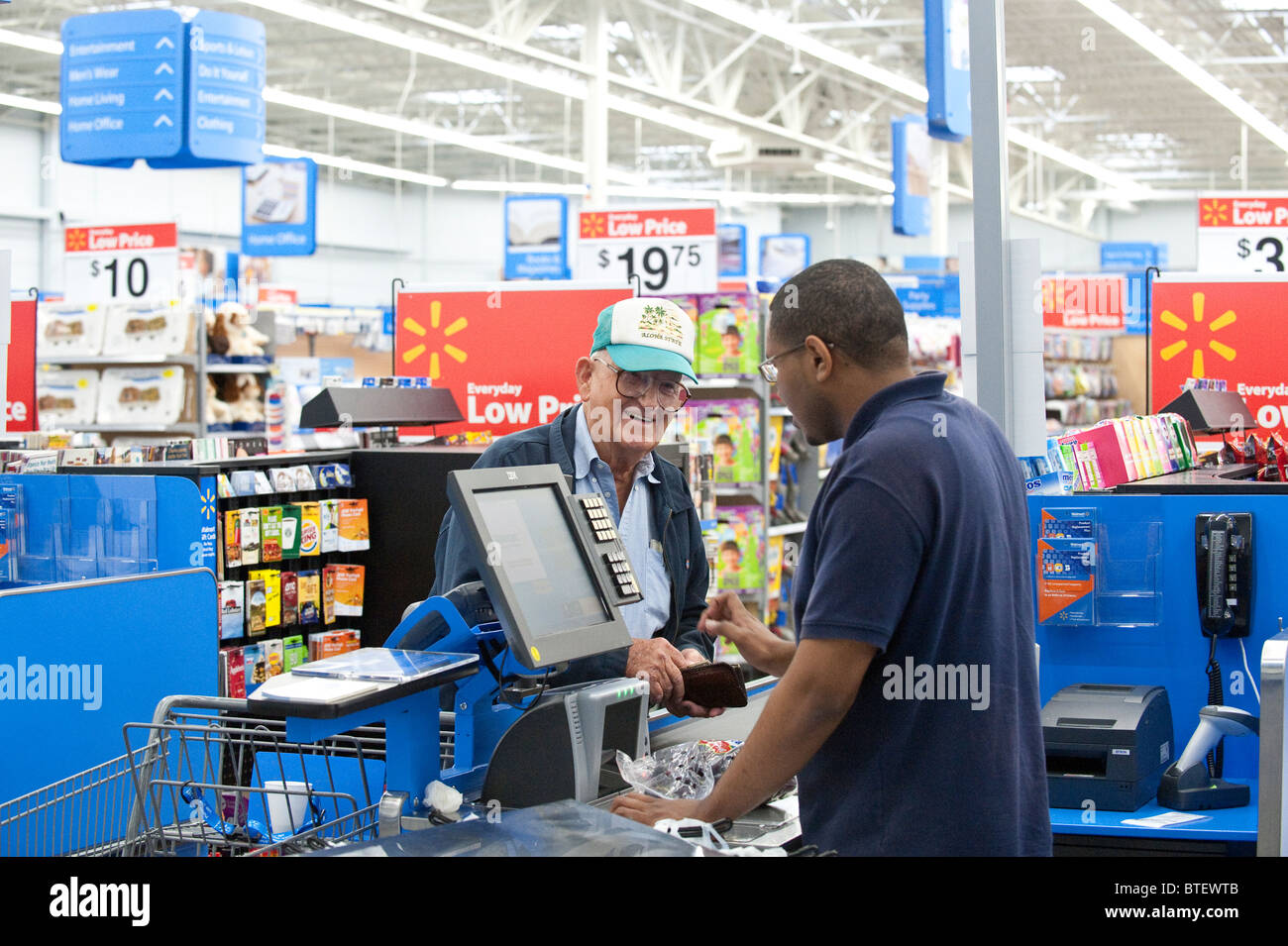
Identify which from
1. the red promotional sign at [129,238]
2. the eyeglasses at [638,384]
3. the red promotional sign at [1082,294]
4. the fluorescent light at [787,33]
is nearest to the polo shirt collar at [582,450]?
the eyeglasses at [638,384]

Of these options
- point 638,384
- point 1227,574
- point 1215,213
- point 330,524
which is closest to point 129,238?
point 330,524

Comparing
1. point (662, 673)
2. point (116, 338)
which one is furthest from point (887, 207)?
point (662, 673)

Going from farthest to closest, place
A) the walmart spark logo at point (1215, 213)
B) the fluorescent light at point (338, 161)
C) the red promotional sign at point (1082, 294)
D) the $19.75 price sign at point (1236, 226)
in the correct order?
1. the fluorescent light at point (338, 161)
2. the walmart spark logo at point (1215, 213)
3. the $19.75 price sign at point (1236, 226)
4. the red promotional sign at point (1082, 294)

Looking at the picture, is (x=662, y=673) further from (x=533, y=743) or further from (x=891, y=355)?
(x=891, y=355)

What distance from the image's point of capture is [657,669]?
2430 mm

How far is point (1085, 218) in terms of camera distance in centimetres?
2916

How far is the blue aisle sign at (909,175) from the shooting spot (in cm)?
1375

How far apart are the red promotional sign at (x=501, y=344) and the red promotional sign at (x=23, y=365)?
10.6ft

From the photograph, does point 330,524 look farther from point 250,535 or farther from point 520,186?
point 520,186

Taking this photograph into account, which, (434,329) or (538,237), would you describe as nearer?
(434,329)

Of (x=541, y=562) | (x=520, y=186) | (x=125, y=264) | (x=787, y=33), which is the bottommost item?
(x=541, y=562)

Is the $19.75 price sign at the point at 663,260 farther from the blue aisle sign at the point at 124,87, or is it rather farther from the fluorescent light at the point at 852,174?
the fluorescent light at the point at 852,174

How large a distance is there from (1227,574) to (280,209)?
44.3 ft
